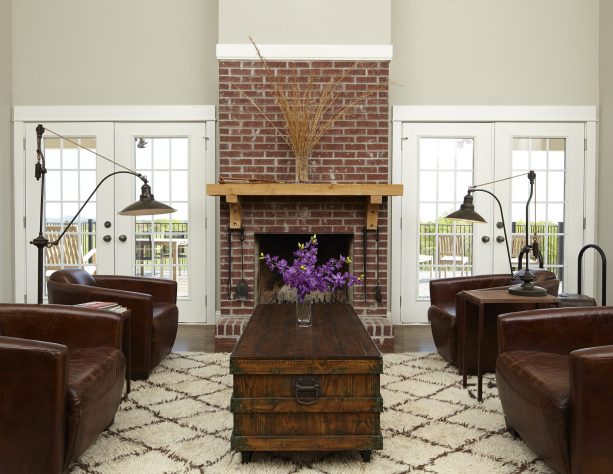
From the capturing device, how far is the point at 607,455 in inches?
75.6

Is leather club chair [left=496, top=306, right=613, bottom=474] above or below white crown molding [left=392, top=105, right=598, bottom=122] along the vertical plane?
below

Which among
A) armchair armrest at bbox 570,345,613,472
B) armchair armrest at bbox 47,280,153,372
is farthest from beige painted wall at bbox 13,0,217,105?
armchair armrest at bbox 570,345,613,472

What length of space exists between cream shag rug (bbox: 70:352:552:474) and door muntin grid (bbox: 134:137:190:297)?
1.97 metres

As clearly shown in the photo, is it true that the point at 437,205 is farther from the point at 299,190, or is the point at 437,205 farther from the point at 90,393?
the point at 90,393

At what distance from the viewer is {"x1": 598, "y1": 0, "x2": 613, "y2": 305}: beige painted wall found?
5.16 meters

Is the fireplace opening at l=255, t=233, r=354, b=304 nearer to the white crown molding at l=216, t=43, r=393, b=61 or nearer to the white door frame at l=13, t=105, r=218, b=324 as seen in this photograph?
the white door frame at l=13, t=105, r=218, b=324

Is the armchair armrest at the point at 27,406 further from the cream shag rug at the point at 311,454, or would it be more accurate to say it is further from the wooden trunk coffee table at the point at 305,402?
the wooden trunk coffee table at the point at 305,402

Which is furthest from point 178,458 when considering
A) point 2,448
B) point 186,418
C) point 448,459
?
point 448,459

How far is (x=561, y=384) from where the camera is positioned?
6.92ft

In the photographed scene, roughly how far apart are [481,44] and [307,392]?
14.4ft

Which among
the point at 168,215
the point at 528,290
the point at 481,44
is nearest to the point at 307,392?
the point at 528,290

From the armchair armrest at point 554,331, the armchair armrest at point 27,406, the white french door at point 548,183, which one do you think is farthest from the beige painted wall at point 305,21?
the armchair armrest at point 27,406

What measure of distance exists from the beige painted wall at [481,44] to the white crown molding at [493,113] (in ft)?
0.29

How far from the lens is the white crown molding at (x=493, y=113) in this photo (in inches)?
209
